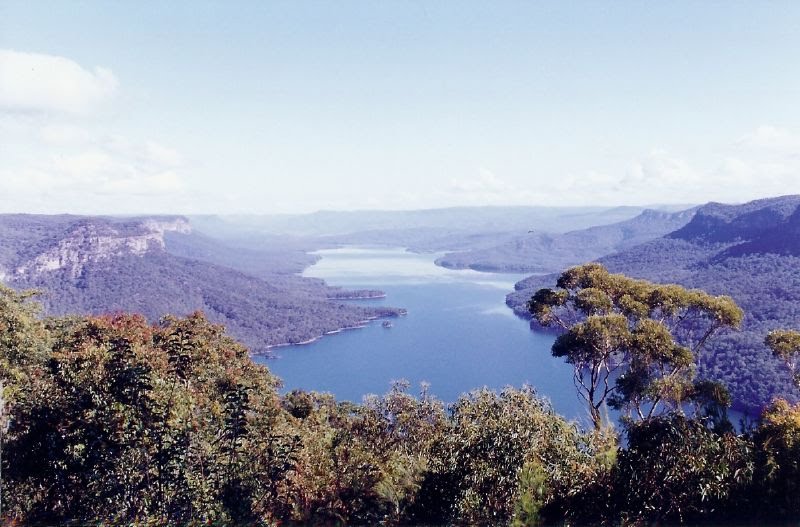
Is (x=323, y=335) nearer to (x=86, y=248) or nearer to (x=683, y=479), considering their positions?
(x=86, y=248)

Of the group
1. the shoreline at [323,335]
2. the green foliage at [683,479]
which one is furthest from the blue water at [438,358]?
the green foliage at [683,479]

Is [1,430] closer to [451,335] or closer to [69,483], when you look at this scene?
[69,483]

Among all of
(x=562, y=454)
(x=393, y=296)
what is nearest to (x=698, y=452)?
(x=562, y=454)

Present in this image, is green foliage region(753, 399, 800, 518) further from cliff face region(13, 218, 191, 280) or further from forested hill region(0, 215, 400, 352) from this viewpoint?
cliff face region(13, 218, 191, 280)

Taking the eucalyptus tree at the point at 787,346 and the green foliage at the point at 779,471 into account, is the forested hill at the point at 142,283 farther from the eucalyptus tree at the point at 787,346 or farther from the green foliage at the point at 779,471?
the green foliage at the point at 779,471

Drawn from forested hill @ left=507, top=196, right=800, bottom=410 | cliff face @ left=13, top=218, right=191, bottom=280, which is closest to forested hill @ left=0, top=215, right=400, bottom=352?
cliff face @ left=13, top=218, right=191, bottom=280

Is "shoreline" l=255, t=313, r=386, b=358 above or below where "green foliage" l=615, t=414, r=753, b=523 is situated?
below
